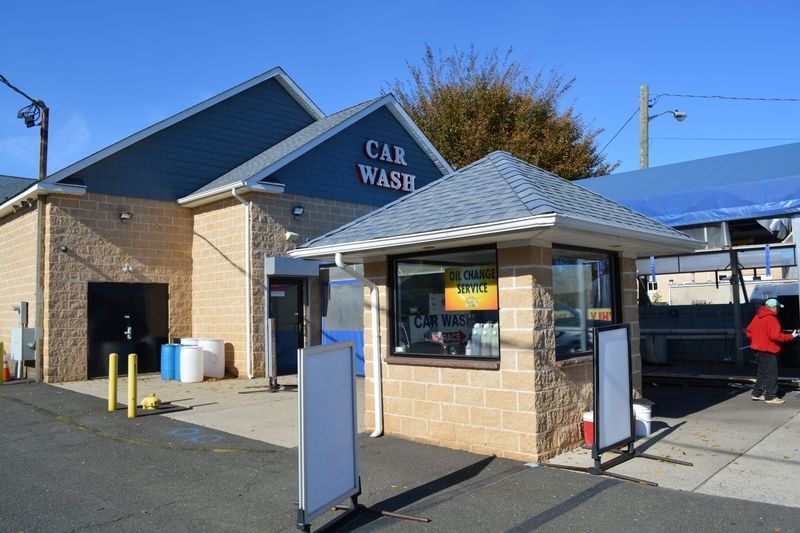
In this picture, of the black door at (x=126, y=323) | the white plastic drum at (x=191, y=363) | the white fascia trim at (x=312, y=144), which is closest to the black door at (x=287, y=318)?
the white plastic drum at (x=191, y=363)

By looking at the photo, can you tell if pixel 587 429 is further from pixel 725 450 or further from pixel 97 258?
pixel 97 258

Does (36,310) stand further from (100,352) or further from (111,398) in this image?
(111,398)

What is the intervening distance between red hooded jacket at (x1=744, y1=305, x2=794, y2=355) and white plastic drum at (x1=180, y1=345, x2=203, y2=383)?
1030 centimetres

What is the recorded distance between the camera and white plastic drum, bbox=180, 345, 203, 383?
13859 millimetres

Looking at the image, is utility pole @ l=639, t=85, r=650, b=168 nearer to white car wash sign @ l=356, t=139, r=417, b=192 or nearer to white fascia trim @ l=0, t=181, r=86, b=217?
white car wash sign @ l=356, t=139, r=417, b=192

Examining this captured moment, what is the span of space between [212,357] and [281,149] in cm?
583

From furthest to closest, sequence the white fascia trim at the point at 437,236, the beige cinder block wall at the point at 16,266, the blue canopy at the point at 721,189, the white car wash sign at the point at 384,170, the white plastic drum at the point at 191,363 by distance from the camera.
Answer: the white car wash sign at the point at 384,170, the beige cinder block wall at the point at 16,266, the white plastic drum at the point at 191,363, the blue canopy at the point at 721,189, the white fascia trim at the point at 437,236

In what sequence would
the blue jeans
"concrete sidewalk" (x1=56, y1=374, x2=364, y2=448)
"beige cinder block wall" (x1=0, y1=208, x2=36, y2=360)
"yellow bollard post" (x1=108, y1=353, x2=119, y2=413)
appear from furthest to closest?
"beige cinder block wall" (x1=0, y1=208, x2=36, y2=360) → the blue jeans → "yellow bollard post" (x1=108, y1=353, x2=119, y2=413) → "concrete sidewalk" (x1=56, y1=374, x2=364, y2=448)

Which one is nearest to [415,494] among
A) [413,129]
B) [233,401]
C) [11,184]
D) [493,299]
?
[493,299]

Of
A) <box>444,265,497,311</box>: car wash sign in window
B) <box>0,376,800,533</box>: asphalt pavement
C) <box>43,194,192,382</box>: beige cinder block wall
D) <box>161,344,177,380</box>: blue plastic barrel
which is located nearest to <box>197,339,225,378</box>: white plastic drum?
<box>161,344,177,380</box>: blue plastic barrel

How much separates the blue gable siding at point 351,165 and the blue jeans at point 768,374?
10099mm

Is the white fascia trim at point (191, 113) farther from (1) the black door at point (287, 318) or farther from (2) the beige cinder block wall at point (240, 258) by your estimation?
(1) the black door at point (287, 318)

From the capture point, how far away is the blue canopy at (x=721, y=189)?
10.8 m

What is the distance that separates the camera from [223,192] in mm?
14742
